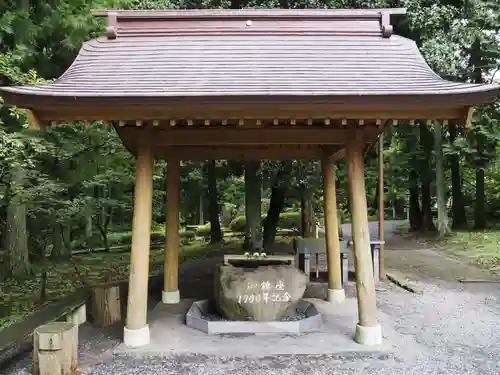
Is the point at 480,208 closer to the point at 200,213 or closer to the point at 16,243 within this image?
the point at 200,213

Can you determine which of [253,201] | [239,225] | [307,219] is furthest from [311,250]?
[239,225]

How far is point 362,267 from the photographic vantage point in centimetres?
525

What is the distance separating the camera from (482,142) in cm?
1509

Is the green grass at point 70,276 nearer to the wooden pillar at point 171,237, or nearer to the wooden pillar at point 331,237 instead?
the wooden pillar at point 171,237

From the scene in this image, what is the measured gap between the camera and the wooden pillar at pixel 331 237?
7293mm

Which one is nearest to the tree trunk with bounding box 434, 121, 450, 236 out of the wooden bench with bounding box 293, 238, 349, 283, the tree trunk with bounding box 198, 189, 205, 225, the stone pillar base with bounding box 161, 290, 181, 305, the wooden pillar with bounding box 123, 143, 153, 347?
the wooden bench with bounding box 293, 238, 349, 283

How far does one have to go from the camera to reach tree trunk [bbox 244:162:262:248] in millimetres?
13094

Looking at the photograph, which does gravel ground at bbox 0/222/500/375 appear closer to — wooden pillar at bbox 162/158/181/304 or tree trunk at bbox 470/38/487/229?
wooden pillar at bbox 162/158/181/304

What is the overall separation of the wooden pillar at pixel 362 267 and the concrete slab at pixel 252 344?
0.55 feet

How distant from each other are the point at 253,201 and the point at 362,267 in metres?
8.22

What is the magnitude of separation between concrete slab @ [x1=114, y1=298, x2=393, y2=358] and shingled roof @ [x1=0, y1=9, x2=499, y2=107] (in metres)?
2.76

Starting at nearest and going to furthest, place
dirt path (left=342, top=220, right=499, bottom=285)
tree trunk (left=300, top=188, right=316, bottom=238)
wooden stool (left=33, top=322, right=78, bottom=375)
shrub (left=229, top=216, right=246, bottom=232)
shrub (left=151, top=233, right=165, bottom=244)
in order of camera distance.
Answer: wooden stool (left=33, top=322, right=78, bottom=375) < dirt path (left=342, top=220, right=499, bottom=285) < tree trunk (left=300, top=188, right=316, bottom=238) < shrub (left=151, top=233, right=165, bottom=244) < shrub (left=229, top=216, right=246, bottom=232)

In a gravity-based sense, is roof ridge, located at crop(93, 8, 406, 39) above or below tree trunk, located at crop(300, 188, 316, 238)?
above

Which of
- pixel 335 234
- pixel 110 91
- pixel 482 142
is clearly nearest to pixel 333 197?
pixel 335 234
